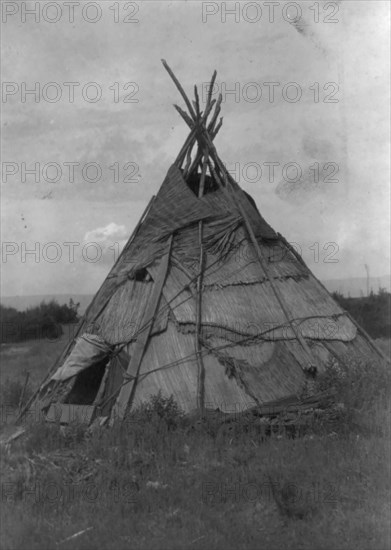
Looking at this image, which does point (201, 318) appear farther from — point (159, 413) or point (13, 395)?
point (13, 395)

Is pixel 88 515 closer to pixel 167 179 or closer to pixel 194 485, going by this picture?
pixel 194 485

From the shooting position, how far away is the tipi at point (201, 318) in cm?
848

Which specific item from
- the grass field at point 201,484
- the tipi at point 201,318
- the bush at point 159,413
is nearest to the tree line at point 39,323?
the tipi at point 201,318

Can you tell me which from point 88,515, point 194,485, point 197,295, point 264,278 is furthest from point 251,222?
point 88,515

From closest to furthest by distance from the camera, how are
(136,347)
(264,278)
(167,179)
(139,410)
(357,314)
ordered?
(139,410)
(136,347)
(264,278)
(167,179)
(357,314)

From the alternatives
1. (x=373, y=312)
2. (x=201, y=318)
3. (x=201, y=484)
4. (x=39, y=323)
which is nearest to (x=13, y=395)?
(x=201, y=318)

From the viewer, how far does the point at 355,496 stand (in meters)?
6.04

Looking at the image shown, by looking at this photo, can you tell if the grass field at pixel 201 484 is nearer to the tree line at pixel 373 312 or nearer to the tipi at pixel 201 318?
the tipi at pixel 201 318

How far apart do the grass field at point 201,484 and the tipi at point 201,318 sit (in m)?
0.76

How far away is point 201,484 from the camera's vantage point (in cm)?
626

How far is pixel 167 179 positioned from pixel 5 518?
19.3 feet

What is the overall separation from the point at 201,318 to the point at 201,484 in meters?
2.95

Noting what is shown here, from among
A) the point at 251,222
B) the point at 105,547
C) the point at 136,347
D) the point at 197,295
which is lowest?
the point at 105,547

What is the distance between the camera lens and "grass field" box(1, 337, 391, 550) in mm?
5340
